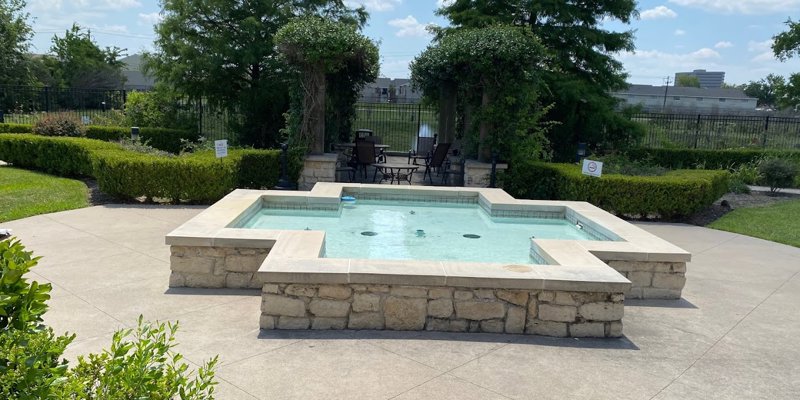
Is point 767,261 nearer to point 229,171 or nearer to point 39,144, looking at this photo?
point 229,171

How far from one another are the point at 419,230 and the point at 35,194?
6.93 m

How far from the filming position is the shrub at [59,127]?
13836 millimetres

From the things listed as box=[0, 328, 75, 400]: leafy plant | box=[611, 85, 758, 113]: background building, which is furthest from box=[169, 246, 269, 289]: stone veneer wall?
box=[611, 85, 758, 113]: background building

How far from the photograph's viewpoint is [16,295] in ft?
6.72

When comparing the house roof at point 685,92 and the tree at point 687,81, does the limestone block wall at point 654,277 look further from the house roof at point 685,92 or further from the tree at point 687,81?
the tree at point 687,81

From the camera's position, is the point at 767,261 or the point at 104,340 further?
the point at 767,261

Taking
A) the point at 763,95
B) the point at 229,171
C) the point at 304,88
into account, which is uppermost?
the point at 763,95

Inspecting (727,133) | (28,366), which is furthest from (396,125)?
(28,366)

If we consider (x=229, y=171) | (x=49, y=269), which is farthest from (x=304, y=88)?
(x=49, y=269)

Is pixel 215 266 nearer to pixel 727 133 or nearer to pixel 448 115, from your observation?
pixel 448 115

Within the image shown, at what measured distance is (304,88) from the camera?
11625 mm

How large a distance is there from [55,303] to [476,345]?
11.7 ft

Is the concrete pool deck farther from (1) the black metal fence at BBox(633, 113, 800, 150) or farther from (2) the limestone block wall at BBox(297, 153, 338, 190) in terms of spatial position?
(1) the black metal fence at BBox(633, 113, 800, 150)

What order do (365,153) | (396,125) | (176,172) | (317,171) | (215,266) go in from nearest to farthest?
(215,266) < (176,172) < (317,171) < (365,153) < (396,125)
